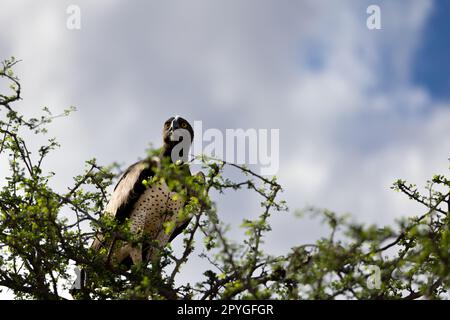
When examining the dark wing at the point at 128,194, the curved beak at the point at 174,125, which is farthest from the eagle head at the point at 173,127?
the dark wing at the point at 128,194

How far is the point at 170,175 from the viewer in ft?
11.6

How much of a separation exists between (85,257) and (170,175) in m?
1.86

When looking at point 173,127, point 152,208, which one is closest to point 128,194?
point 152,208

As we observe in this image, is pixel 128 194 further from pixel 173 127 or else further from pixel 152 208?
pixel 173 127

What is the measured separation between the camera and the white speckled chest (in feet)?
23.4

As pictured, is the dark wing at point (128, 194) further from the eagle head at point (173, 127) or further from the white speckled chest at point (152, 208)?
the eagle head at point (173, 127)

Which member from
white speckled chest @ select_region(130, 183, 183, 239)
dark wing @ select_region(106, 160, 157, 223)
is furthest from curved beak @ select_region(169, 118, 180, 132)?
white speckled chest @ select_region(130, 183, 183, 239)

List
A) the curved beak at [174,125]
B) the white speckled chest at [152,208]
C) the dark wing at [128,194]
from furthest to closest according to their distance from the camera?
1. the curved beak at [174,125]
2. the dark wing at [128,194]
3. the white speckled chest at [152,208]

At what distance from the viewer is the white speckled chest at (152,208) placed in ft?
23.4

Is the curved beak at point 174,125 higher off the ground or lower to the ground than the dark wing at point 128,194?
higher

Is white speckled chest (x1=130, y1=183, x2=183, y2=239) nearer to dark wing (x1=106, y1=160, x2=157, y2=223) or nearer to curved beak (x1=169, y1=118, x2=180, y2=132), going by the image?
dark wing (x1=106, y1=160, x2=157, y2=223)

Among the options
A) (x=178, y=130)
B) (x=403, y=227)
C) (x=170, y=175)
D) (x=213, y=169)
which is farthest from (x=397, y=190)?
(x=178, y=130)

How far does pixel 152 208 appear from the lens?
283 inches
